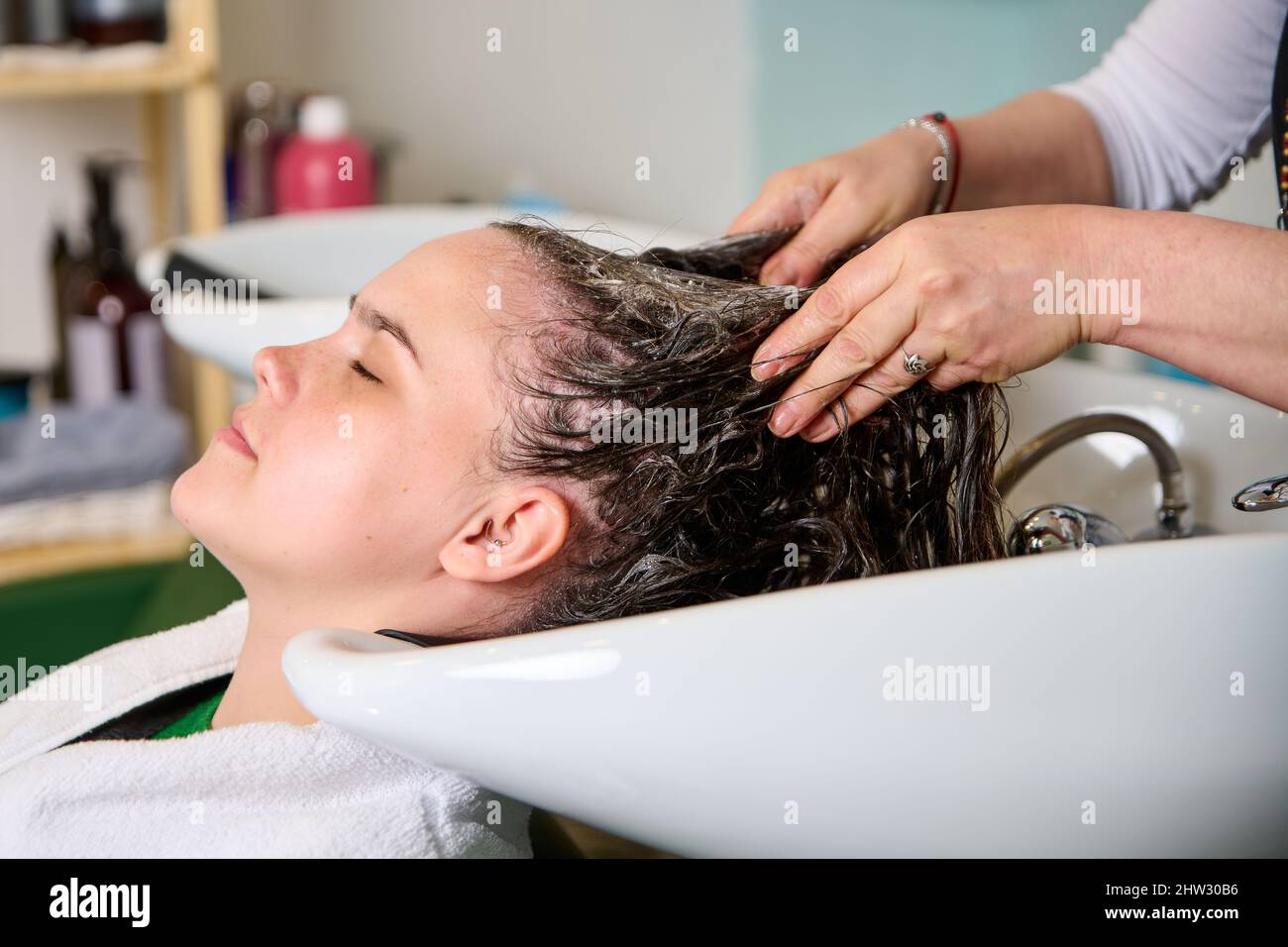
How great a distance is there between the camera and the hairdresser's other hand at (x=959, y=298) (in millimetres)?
717

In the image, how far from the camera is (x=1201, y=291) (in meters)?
0.70

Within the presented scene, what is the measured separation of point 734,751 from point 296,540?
35 cm

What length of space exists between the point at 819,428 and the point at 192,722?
21.3 inches

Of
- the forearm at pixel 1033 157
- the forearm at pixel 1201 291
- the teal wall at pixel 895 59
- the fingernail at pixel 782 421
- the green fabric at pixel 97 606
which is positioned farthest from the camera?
the teal wall at pixel 895 59

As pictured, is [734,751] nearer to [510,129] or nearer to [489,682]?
[489,682]

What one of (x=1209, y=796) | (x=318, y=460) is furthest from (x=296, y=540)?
(x=1209, y=796)

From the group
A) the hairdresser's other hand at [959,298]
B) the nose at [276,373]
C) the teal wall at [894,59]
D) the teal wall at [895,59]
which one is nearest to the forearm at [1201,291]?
the hairdresser's other hand at [959,298]

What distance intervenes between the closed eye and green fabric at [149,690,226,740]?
11.8 inches

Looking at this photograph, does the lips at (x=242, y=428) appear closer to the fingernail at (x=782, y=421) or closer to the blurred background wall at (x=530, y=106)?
the fingernail at (x=782, y=421)

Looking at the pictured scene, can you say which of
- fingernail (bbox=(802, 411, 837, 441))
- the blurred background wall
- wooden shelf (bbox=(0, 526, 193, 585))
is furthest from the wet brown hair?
wooden shelf (bbox=(0, 526, 193, 585))

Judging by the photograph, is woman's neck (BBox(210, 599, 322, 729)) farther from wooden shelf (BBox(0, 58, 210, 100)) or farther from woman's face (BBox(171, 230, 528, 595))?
wooden shelf (BBox(0, 58, 210, 100))

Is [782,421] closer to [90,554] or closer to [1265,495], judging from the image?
[1265,495]

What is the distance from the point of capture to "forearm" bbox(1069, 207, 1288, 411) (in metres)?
0.69

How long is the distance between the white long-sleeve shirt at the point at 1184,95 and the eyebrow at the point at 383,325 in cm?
65
